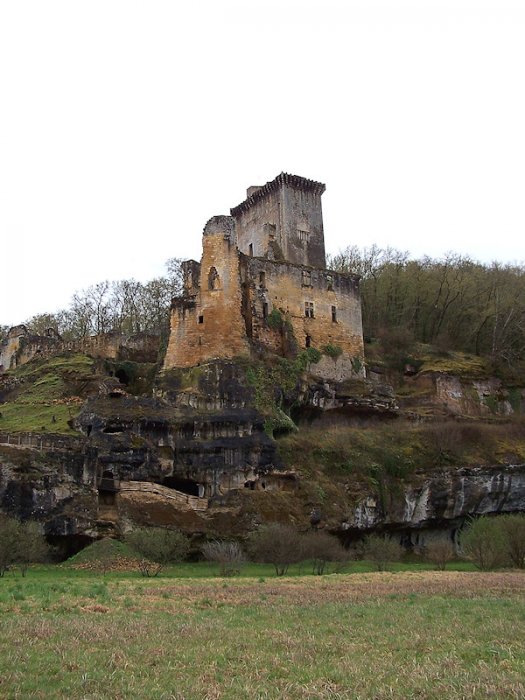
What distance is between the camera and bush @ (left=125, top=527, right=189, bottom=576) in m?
29.9

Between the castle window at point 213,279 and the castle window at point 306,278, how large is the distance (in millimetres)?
7796

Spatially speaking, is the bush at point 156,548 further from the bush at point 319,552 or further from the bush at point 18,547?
the bush at point 319,552

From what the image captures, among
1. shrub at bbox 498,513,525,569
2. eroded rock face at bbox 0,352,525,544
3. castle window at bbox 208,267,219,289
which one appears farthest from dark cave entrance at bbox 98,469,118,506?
shrub at bbox 498,513,525,569

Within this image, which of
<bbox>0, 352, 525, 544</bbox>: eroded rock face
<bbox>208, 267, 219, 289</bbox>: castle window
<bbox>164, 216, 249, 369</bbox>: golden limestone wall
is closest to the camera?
<bbox>0, 352, 525, 544</bbox>: eroded rock face

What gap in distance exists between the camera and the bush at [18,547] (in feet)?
90.3

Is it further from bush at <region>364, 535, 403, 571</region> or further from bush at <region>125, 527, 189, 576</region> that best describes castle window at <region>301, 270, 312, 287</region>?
bush at <region>125, 527, 189, 576</region>

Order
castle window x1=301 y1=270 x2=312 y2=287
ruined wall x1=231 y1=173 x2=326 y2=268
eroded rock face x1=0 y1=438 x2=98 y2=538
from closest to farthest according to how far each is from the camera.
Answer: eroded rock face x1=0 y1=438 x2=98 y2=538
castle window x1=301 y1=270 x2=312 y2=287
ruined wall x1=231 y1=173 x2=326 y2=268

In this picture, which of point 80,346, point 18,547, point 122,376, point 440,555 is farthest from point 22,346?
point 440,555

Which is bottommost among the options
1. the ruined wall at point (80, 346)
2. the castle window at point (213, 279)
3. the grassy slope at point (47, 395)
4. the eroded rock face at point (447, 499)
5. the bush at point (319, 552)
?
the bush at point (319, 552)

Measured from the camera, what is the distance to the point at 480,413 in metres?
54.8

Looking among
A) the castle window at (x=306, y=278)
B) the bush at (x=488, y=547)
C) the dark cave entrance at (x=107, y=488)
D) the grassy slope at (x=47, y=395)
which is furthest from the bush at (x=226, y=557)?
the castle window at (x=306, y=278)

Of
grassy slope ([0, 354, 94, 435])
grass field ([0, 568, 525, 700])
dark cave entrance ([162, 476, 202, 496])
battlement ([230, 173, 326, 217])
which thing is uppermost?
battlement ([230, 173, 326, 217])

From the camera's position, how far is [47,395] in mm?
48094

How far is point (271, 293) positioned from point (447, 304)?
59.3 ft
